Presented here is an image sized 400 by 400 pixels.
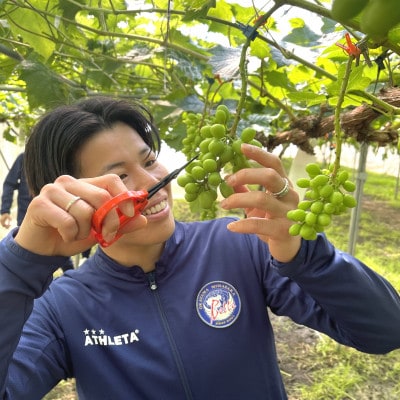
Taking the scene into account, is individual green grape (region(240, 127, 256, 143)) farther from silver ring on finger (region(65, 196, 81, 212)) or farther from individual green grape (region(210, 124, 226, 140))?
silver ring on finger (region(65, 196, 81, 212))

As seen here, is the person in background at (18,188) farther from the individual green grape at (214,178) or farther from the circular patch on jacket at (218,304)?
the individual green grape at (214,178)

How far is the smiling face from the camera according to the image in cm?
87

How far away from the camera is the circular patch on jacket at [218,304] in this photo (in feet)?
3.37

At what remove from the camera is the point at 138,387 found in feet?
3.24

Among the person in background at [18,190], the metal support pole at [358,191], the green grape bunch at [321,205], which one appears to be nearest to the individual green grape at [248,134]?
the green grape bunch at [321,205]

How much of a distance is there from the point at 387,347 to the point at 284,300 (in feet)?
0.82

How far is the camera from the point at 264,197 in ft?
1.94

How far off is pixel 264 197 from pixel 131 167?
0.38 meters

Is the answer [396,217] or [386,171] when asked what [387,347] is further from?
[386,171]

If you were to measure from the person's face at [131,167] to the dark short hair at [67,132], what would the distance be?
26mm

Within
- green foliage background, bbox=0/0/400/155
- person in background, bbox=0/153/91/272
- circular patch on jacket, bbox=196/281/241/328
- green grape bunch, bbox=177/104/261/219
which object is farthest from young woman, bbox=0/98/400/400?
person in background, bbox=0/153/91/272

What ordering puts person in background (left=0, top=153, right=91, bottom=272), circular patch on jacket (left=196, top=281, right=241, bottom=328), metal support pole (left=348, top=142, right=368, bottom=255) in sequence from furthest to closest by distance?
person in background (left=0, top=153, right=91, bottom=272) < metal support pole (left=348, top=142, right=368, bottom=255) < circular patch on jacket (left=196, top=281, right=241, bottom=328)

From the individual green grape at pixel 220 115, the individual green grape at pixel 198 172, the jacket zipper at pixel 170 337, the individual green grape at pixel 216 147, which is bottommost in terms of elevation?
the jacket zipper at pixel 170 337

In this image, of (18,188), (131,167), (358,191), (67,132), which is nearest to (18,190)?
(18,188)
